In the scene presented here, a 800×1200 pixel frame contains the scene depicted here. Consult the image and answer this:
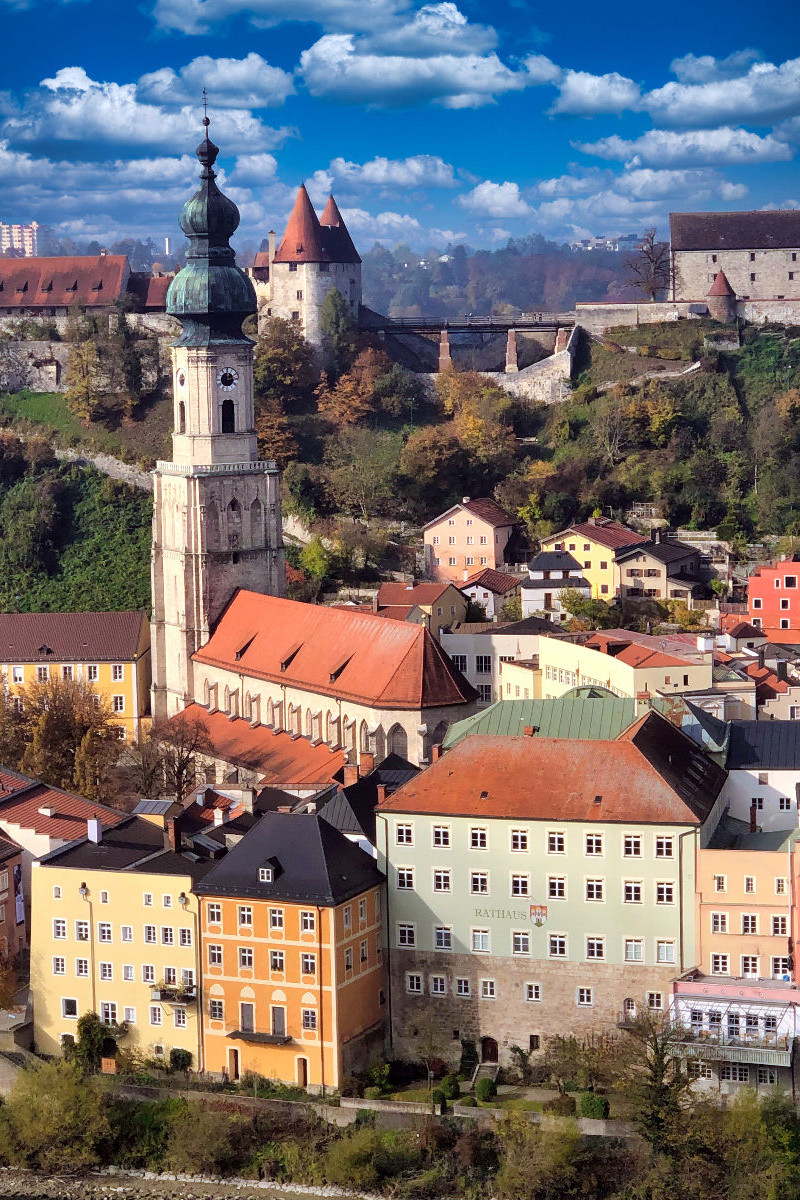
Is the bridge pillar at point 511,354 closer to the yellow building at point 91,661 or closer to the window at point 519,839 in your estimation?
the yellow building at point 91,661

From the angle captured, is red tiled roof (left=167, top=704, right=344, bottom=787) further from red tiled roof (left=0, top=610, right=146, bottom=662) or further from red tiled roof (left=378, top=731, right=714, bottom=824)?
red tiled roof (left=378, top=731, right=714, bottom=824)

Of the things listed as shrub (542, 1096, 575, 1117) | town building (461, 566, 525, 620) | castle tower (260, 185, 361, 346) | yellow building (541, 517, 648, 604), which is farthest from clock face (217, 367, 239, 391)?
shrub (542, 1096, 575, 1117)

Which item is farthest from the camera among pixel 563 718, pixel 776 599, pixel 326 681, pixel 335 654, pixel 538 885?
pixel 776 599

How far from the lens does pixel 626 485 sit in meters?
76.7

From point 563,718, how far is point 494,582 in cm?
2500

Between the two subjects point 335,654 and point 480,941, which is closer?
point 480,941

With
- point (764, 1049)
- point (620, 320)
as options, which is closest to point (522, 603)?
point (620, 320)

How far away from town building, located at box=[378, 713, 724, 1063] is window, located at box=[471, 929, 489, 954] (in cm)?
2

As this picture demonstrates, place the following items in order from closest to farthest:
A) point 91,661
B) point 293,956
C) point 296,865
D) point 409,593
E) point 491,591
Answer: point 293,956 → point 296,865 → point 91,661 → point 409,593 → point 491,591

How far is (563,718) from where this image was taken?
4447 cm

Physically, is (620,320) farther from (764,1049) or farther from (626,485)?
(764,1049)

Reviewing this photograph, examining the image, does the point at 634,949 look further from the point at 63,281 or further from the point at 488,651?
the point at 63,281

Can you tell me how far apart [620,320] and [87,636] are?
1189 inches

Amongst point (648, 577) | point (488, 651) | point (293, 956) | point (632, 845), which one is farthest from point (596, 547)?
point (293, 956)
